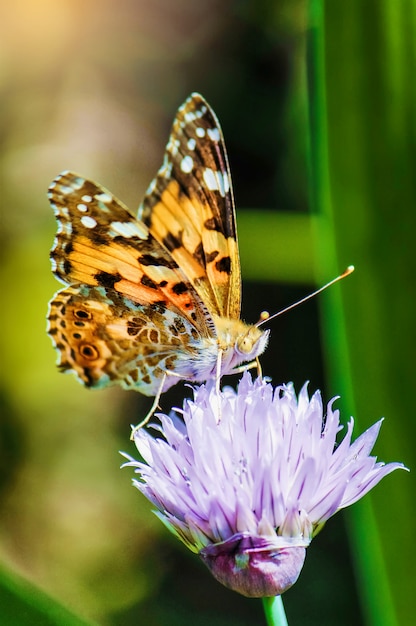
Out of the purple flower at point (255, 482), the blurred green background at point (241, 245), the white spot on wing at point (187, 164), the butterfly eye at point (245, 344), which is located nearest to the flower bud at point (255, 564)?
the purple flower at point (255, 482)

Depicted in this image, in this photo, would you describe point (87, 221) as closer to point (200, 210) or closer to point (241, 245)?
point (200, 210)

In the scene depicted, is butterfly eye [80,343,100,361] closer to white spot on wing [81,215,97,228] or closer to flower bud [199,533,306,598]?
white spot on wing [81,215,97,228]

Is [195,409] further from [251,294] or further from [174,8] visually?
[174,8]

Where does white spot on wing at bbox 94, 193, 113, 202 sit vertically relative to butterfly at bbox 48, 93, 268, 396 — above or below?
above

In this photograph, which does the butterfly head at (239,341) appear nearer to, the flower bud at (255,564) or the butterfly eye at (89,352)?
the butterfly eye at (89,352)

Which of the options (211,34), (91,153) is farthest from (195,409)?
(211,34)

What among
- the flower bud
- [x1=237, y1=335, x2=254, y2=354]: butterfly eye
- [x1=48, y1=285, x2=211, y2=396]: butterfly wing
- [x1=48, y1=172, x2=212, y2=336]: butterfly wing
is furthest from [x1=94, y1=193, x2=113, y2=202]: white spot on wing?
the flower bud

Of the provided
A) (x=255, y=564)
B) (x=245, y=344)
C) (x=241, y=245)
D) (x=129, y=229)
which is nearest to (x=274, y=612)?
(x=255, y=564)
